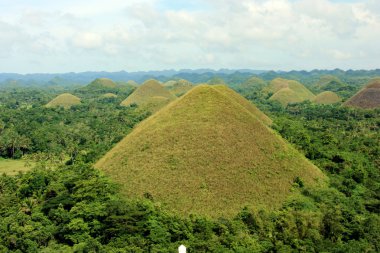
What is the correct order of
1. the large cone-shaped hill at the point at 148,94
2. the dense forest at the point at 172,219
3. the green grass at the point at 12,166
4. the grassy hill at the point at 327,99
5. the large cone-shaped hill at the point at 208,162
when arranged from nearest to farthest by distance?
the dense forest at the point at 172,219
the large cone-shaped hill at the point at 208,162
the green grass at the point at 12,166
the large cone-shaped hill at the point at 148,94
the grassy hill at the point at 327,99

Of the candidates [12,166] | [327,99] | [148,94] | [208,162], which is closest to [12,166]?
[12,166]

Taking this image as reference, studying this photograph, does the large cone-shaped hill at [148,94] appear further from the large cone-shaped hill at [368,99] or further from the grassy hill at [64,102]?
the large cone-shaped hill at [368,99]

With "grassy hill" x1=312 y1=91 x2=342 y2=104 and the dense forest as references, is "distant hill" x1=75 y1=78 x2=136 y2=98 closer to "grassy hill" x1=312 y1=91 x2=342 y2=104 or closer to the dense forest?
"grassy hill" x1=312 y1=91 x2=342 y2=104

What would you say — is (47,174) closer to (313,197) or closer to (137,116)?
(313,197)

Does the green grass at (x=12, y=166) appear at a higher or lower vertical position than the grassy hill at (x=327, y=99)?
lower

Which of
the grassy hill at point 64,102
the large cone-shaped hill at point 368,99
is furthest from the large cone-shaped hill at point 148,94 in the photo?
the large cone-shaped hill at point 368,99

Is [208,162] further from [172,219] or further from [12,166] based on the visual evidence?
[12,166]

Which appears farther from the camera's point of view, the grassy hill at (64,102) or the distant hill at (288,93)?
the distant hill at (288,93)
